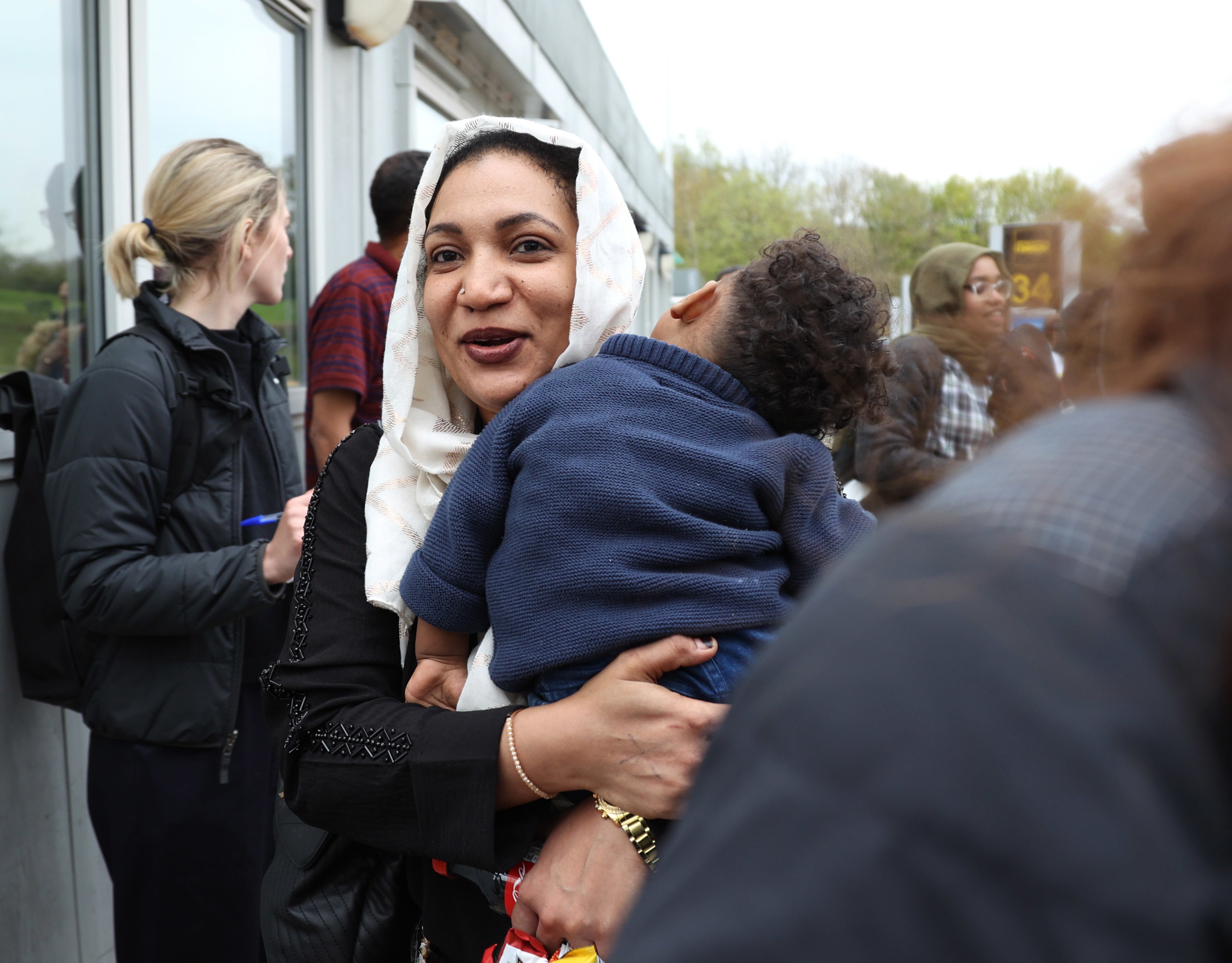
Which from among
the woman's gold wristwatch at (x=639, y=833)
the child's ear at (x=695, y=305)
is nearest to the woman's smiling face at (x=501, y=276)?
the child's ear at (x=695, y=305)

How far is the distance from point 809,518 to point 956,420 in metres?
3.06

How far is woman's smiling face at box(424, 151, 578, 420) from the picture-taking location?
1631 millimetres

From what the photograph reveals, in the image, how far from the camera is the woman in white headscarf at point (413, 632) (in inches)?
49.2

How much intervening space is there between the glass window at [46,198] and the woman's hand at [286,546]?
1.26 metres

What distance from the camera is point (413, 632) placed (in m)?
1.51

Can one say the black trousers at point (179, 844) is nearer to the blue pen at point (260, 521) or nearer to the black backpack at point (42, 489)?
the black backpack at point (42, 489)

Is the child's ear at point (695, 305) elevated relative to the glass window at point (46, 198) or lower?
lower

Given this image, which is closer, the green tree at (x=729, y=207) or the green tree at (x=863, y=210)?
the green tree at (x=863, y=210)

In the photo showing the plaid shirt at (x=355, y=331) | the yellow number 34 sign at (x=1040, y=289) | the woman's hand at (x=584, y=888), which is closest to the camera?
the yellow number 34 sign at (x=1040, y=289)

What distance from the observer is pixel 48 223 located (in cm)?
326

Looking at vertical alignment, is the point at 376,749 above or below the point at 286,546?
below

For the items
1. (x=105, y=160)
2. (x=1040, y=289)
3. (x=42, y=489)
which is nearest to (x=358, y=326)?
(x=105, y=160)

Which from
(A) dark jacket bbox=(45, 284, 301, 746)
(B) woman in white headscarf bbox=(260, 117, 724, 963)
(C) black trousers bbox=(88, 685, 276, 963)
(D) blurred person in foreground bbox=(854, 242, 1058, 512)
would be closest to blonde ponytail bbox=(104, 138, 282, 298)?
(A) dark jacket bbox=(45, 284, 301, 746)

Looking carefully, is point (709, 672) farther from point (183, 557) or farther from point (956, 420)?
point (956, 420)
